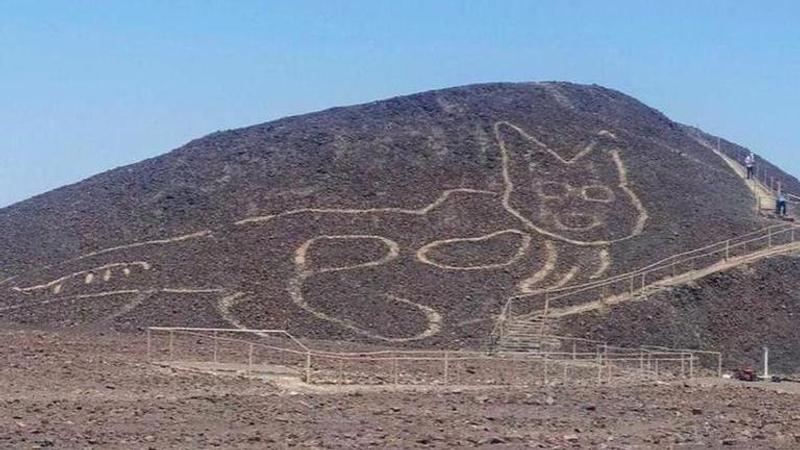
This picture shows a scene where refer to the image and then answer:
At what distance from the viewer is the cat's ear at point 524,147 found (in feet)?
220

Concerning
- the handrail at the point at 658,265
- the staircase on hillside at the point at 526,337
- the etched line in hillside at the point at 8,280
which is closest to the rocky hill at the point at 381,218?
the etched line in hillside at the point at 8,280

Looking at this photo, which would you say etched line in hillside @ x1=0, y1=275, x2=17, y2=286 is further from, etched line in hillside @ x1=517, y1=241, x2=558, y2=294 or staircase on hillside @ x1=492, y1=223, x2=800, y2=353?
etched line in hillside @ x1=517, y1=241, x2=558, y2=294

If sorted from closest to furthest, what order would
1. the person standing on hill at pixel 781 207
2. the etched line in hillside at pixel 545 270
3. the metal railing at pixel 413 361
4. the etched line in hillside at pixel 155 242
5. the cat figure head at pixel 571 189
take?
the metal railing at pixel 413 361, the etched line in hillside at pixel 545 270, the etched line in hillside at pixel 155 242, the cat figure head at pixel 571 189, the person standing on hill at pixel 781 207

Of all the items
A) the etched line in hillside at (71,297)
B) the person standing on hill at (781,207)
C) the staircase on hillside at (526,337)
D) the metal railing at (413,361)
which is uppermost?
the person standing on hill at (781,207)

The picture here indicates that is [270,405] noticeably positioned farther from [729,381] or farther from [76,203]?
[76,203]

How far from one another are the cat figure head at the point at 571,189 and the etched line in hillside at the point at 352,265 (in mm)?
5912

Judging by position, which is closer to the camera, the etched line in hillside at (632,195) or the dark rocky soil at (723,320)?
the dark rocky soil at (723,320)

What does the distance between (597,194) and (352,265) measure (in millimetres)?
12432

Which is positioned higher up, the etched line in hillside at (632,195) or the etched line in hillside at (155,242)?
the etched line in hillside at (632,195)

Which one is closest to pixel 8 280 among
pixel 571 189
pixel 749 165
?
pixel 571 189

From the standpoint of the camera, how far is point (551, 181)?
65.0 metres

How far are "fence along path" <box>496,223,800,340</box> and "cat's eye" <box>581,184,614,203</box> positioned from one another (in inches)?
230

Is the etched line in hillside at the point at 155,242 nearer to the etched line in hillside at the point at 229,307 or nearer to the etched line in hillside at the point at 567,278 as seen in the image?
the etched line in hillside at the point at 229,307

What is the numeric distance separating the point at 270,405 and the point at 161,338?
64.5ft
